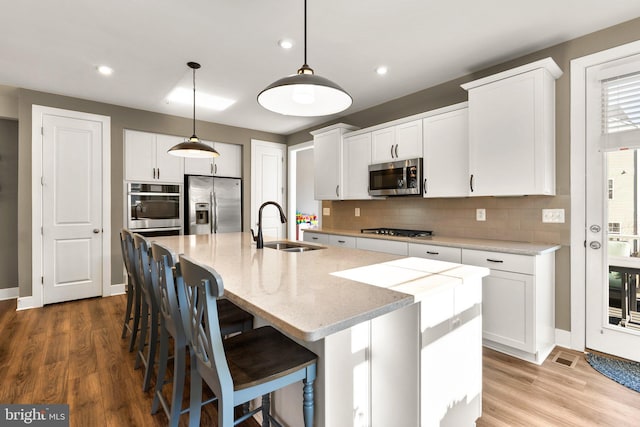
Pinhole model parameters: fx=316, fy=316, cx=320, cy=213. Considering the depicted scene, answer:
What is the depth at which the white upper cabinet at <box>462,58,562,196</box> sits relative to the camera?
2.44 meters

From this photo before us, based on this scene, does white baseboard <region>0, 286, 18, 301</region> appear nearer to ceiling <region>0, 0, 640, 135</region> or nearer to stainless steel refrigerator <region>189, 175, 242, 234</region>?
stainless steel refrigerator <region>189, 175, 242, 234</region>

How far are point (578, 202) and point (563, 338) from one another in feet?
3.59

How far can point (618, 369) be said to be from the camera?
7.10ft

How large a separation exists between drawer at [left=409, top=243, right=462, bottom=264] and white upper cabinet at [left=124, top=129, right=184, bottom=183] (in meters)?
3.47

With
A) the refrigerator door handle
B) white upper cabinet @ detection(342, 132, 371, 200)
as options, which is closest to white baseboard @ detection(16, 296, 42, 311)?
the refrigerator door handle

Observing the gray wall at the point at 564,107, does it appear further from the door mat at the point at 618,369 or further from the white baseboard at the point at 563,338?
the door mat at the point at 618,369

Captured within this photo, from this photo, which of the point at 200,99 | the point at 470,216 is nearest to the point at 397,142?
the point at 470,216

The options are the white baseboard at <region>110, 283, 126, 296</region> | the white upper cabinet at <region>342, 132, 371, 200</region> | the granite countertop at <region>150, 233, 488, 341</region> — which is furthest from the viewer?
the white baseboard at <region>110, 283, 126, 296</region>

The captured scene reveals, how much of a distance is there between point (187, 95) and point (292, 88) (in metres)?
2.71

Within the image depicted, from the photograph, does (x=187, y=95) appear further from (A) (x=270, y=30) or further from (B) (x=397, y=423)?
(B) (x=397, y=423)

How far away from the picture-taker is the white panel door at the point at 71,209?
12.2 ft

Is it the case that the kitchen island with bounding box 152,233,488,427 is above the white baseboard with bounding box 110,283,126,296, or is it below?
above

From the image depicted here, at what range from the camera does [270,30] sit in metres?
2.43

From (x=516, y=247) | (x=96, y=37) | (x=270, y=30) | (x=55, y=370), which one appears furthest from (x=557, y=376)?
(x=96, y=37)
